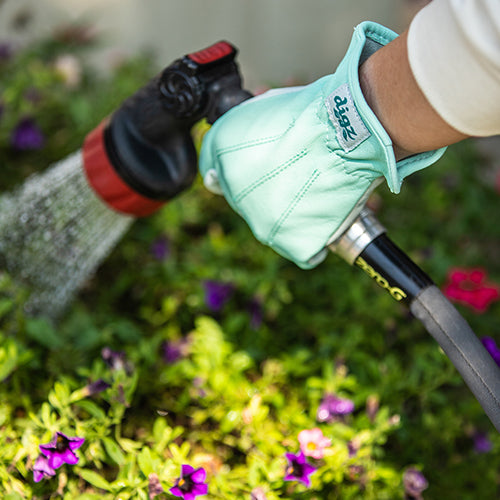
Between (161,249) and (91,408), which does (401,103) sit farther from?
(161,249)

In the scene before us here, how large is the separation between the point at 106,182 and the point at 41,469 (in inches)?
18.3

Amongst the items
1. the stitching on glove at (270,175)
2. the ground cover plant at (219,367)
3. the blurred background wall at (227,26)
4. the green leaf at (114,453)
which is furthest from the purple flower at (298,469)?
the blurred background wall at (227,26)

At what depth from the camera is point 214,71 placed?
2.82 ft

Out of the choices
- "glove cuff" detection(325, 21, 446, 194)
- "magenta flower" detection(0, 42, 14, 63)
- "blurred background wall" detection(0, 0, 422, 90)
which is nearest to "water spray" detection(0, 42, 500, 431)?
"glove cuff" detection(325, 21, 446, 194)

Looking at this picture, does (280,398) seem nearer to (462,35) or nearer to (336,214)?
(336,214)

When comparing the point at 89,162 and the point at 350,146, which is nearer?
the point at 350,146

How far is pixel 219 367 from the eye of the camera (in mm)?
1117

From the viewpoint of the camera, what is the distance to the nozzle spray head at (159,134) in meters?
0.85

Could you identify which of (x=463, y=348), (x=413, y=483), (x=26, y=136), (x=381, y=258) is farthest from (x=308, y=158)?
(x=26, y=136)

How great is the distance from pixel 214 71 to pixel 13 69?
3.62 feet

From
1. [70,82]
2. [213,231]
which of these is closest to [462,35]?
[213,231]

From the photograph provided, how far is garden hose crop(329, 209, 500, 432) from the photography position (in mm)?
701

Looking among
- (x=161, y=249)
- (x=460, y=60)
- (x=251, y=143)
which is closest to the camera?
(x=460, y=60)

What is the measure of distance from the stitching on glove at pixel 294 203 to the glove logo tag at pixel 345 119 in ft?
0.19
